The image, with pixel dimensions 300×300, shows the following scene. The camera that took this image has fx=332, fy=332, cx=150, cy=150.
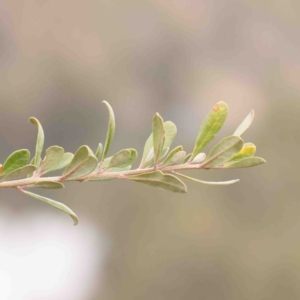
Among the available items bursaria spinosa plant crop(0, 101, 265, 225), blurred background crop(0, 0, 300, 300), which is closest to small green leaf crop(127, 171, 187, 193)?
bursaria spinosa plant crop(0, 101, 265, 225)

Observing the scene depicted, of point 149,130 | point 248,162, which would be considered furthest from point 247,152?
point 149,130

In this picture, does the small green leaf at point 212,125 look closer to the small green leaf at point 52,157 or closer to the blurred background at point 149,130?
the small green leaf at point 52,157

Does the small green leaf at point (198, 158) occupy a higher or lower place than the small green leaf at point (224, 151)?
lower

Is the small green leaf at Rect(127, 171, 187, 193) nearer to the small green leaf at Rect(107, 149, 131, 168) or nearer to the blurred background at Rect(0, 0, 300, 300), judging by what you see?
the small green leaf at Rect(107, 149, 131, 168)

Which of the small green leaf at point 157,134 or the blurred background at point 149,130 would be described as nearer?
the small green leaf at point 157,134

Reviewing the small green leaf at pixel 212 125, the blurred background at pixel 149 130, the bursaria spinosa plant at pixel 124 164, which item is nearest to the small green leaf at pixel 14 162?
the bursaria spinosa plant at pixel 124 164

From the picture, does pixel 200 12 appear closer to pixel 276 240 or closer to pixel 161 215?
pixel 161 215
